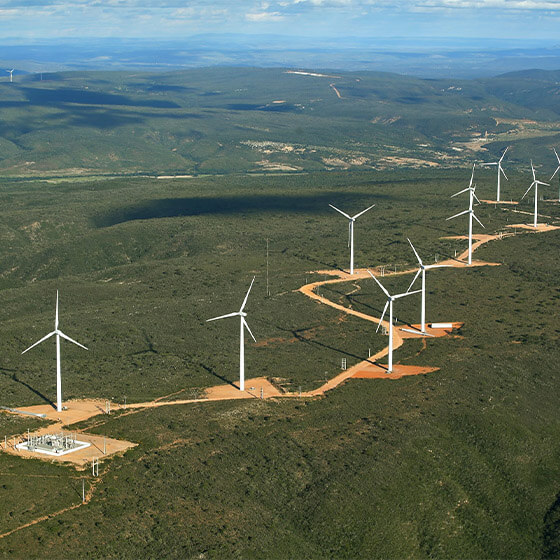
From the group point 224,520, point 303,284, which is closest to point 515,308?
point 303,284

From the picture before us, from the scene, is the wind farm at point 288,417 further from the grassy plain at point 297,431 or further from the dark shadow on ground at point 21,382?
the dark shadow on ground at point 21,382

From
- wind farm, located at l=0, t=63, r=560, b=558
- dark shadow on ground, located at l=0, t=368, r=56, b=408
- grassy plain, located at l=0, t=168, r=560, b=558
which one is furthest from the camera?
dark shadow on ground, located at l=0, t=368, r=56, b=408

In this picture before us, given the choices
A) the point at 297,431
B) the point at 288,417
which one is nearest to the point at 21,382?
the point at 288,417

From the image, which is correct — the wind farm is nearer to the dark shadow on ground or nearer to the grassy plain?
the grassy plain

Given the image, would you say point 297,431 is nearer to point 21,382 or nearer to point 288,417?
point 288,417

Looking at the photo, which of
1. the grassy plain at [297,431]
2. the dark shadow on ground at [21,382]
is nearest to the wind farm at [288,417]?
the grassy plain at [297,431]

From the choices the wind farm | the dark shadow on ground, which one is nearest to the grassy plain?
the wind farm

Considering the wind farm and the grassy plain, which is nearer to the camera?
the grassy plain

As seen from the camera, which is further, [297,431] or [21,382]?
[21,382]

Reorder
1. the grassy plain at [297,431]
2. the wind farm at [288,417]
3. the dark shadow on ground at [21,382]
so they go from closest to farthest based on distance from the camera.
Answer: the grassy plain at [297,431]
the wind farm at [288,417]
the dark shadow on ground at [21,382]
